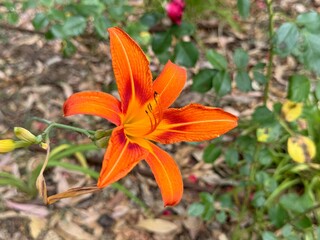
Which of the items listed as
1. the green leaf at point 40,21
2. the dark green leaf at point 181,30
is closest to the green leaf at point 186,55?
the dark green leaf at point 181,30

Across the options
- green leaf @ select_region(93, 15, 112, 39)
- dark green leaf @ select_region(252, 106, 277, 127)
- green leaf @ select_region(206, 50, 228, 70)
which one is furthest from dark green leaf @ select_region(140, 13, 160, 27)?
dark green leaf @ select_region(252, 106, 277, 127)

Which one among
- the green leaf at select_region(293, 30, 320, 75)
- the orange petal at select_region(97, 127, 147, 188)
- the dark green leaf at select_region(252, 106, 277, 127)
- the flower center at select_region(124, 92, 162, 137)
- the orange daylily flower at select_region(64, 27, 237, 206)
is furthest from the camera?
the dark green leaf at select_region(252, 106, 277, 127)

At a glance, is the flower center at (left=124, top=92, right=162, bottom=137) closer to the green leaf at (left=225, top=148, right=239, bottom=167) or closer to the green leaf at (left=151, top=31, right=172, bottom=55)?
the green leaf at (left=151, top=31, right=172, bottom=55)

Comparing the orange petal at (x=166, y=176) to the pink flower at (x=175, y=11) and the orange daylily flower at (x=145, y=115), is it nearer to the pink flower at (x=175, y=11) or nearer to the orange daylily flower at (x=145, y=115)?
the orange daylily flower at (x=145, y=115)

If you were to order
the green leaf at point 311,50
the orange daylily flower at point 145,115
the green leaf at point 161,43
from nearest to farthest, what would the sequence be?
the orange daylily flower at point 145,115
the green leaf at point 311,50
the green leaf at point 161,43

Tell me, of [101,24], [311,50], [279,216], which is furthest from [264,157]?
[101,24]

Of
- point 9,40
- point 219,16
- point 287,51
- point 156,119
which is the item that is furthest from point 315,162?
point 9,40
